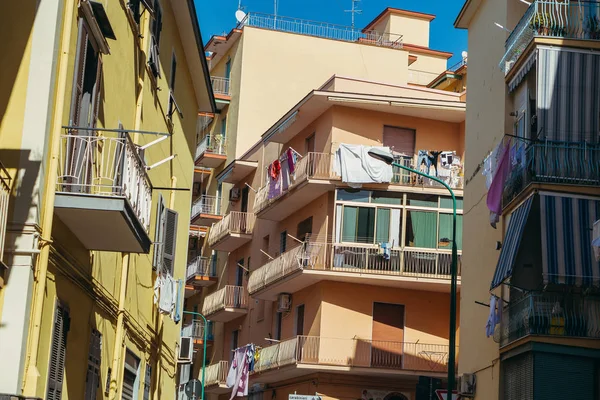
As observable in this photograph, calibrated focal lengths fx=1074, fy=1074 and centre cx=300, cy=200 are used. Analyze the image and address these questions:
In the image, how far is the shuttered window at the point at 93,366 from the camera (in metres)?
15.4

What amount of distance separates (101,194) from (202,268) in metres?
44.0

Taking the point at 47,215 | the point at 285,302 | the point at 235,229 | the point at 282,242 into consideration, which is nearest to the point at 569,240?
the point at 47,215

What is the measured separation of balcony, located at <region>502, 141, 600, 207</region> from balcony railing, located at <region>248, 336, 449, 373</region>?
14.8m

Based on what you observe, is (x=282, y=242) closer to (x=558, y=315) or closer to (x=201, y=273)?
(x=201, y=273)

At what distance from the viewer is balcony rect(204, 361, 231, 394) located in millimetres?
47450

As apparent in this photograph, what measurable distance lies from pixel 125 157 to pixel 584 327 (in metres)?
13.0

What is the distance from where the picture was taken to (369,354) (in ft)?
126

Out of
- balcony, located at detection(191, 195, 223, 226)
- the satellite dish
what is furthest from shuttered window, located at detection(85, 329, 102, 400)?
the satellite dish

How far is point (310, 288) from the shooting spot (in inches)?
1609

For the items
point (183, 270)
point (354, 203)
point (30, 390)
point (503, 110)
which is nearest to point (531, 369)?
point (503, 110)

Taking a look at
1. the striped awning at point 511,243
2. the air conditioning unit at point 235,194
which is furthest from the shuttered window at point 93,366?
the air conditioning unit at point 235,194

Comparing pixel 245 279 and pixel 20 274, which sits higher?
pixel 245 279

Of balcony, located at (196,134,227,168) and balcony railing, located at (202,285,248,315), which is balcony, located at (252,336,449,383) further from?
balcony, located at (196,134,227,168)

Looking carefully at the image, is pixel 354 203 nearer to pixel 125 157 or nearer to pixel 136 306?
pixel 136 306
